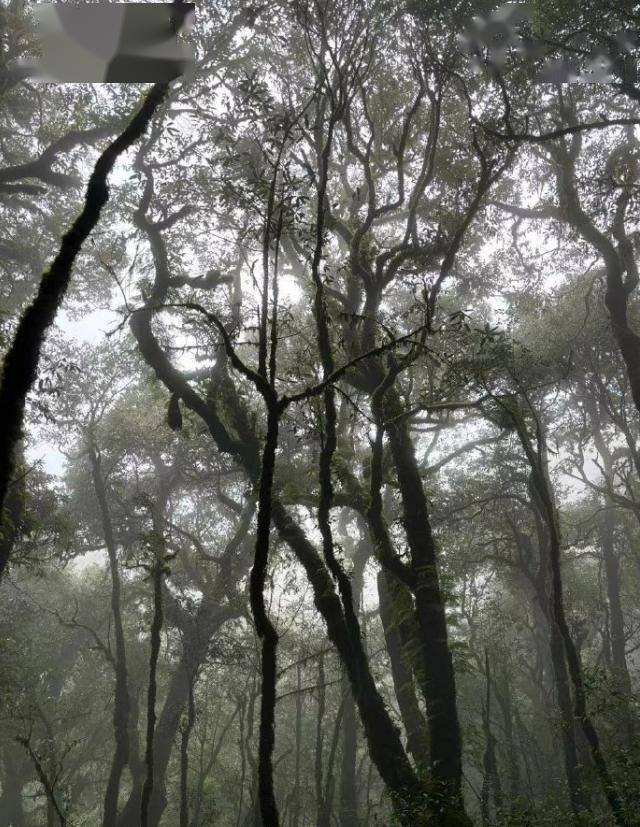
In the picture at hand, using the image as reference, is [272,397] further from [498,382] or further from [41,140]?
[41,140]

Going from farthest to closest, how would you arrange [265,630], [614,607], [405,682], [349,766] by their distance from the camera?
[614,607], [349,766], [405,682], [265,630]

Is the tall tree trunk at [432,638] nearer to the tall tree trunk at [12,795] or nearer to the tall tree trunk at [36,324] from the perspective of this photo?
the tall tree trunk at [36,324]

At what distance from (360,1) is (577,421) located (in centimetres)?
1889

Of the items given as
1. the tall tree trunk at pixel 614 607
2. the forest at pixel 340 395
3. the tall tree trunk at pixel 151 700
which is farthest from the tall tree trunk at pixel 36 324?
the tall tree trunk at pixel 614 607

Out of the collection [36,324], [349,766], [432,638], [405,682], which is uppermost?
[36,324]

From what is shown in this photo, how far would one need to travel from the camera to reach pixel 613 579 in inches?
873

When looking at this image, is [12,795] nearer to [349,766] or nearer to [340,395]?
[349,766]

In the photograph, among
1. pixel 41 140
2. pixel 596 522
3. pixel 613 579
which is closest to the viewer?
pixel 41 140

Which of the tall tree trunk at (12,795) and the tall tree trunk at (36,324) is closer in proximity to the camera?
the tall tree trunk at (36,324)

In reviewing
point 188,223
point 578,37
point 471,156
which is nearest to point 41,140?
point 188,223

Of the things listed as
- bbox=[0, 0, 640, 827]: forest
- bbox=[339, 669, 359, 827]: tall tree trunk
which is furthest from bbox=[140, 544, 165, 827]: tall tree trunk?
bbox=[339, 669, 359, 827]: tall tree trunk

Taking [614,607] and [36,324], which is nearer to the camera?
[36,324]

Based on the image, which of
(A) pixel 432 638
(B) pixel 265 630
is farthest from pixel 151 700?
(B) pixel 265 630

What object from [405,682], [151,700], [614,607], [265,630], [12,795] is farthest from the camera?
[12,795]
